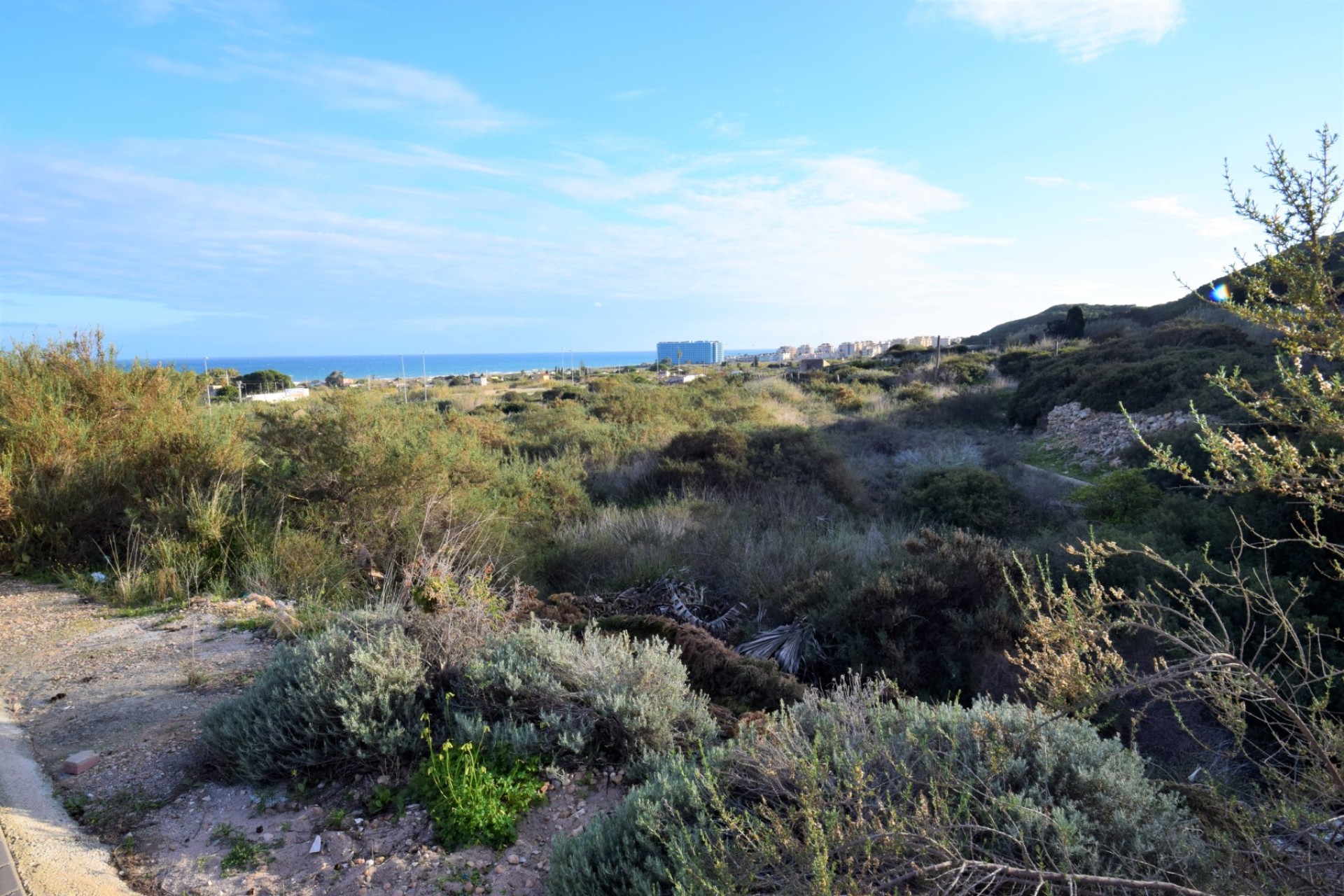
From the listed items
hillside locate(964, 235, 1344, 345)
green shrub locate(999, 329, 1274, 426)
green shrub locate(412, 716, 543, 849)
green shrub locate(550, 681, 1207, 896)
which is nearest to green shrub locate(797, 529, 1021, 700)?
green shrub locate(550, 681, 1207, 896)

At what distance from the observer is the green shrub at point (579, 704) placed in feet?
12.1

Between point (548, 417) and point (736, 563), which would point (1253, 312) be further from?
point (548, 417)

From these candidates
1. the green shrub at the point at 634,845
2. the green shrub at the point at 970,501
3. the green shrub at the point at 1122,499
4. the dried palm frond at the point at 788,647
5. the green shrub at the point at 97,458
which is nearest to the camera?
the green shrub at the point at 634,845

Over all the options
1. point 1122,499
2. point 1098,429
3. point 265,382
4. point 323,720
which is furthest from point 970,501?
point 265,382

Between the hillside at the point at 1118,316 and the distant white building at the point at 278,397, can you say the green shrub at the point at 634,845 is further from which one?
the hillside at the point at 1118,316

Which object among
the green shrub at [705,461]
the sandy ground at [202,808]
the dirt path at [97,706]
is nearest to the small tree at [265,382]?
the green shrub at [705,461]

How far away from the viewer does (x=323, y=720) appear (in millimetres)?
3732

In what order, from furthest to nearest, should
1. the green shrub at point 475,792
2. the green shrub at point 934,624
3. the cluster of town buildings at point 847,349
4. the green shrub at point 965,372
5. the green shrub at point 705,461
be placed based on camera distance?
the cluster of town buildings at point 847,349
the green shrub at point 965,372
the green shrub at point 705,461
the green shrub at point 934,624
the green shrub at point 475,792

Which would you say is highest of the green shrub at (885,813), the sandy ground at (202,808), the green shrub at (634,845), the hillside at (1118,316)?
the hillside at (1118,316)

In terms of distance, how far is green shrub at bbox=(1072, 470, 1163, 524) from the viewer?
9367 millimetres

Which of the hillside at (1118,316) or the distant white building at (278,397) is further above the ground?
the hillside at (1118,316)

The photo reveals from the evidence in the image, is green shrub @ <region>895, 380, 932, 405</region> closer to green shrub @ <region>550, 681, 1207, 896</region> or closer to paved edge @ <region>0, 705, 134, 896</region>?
green shrub @ <region>550, 681, 1207, 896</region>

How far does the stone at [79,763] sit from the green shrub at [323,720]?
0.49 metres

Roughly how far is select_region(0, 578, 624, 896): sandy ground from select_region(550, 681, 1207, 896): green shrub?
0.54m
